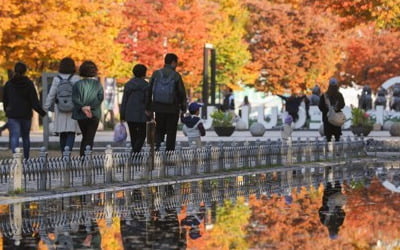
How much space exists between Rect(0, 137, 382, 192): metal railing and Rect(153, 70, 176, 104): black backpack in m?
0.86

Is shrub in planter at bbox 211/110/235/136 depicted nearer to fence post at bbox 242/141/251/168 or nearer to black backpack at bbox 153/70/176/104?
fence post at bbox 242/141/251/168

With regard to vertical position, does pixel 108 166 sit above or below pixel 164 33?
below

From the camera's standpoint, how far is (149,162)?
20391 mm

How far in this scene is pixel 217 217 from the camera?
47.4 feet

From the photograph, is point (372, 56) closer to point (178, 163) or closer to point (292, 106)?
point (292, 106)

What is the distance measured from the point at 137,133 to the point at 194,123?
8.44ft

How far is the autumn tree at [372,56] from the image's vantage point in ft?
334

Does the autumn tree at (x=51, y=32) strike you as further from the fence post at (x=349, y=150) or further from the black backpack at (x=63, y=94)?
the black backpack at (x=63, y=94)

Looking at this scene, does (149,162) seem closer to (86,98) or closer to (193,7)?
(86,98)

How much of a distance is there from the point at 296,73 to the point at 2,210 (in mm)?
81264

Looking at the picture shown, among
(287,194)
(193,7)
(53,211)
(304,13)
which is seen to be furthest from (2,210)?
(304,13)

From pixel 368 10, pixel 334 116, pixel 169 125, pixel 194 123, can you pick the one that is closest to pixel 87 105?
pixel 169 125

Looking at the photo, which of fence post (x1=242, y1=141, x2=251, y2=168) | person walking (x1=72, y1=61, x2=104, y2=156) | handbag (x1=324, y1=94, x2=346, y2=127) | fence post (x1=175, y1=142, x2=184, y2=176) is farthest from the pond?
handbag (x1=324, y1=94, x2=346, y2=127)

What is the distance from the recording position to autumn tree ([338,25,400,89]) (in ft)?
334
